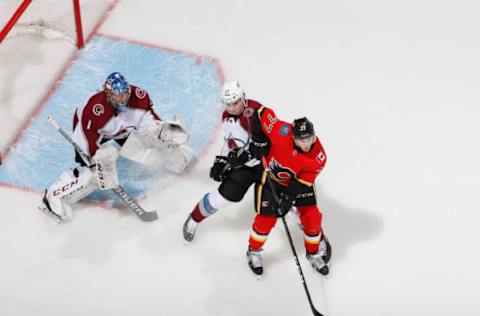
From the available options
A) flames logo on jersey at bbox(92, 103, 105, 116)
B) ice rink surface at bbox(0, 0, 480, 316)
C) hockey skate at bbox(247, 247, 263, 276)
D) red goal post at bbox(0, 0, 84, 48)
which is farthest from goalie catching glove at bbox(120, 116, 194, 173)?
red goal post at bbox(0, 0, 84, 48)

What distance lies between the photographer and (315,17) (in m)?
6.08

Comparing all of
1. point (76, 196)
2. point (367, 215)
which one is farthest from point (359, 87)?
point (76, 196)

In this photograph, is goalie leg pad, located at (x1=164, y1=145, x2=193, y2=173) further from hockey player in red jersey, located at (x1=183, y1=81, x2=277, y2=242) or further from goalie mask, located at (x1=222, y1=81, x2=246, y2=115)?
goalie mask, located at (x1=222, y1=81, x2=246, y2=115)

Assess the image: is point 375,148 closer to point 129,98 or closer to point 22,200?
point 129,98

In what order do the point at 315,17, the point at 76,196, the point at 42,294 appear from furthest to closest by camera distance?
the point at 315,17
the point at 76,196
the point at 42,294

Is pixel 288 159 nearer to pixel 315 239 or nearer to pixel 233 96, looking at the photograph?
pixel 233 96

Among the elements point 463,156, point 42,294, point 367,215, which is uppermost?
point 463,156

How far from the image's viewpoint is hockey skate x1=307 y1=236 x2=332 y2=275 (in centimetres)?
441

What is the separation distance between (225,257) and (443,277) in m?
1.30

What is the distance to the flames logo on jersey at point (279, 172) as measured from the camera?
157 inches

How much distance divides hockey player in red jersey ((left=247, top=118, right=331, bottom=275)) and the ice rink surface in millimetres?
158

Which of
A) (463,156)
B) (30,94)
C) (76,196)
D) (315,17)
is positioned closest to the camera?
(76,196)

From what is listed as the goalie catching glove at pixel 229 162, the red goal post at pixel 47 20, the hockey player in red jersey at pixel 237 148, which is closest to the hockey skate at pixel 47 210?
the hockey player in red jersey at pixel 237 148

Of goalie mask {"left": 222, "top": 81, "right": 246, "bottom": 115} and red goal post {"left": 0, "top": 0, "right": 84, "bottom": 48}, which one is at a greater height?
goalie mask {"left": 222, "top": 81, "right": 246, "bottom": 115}
